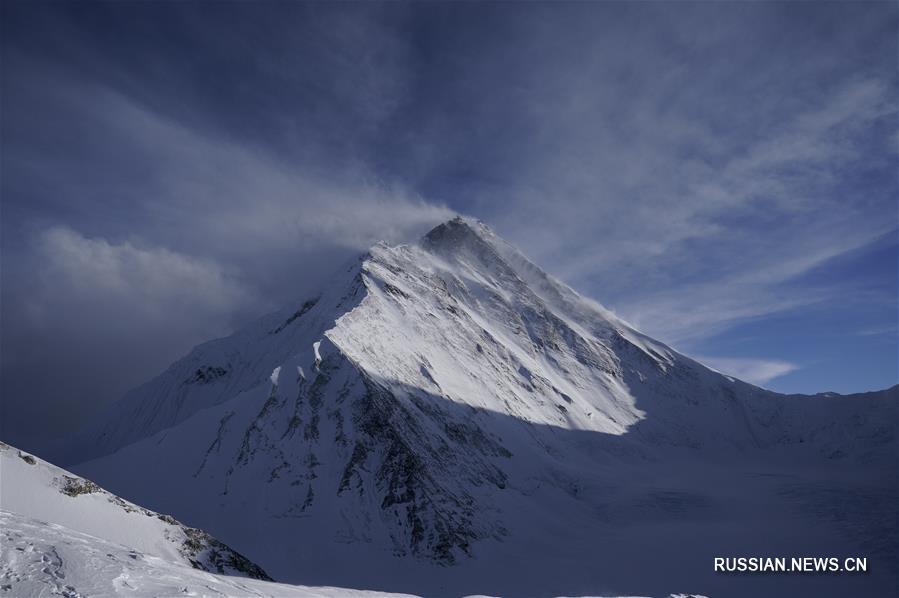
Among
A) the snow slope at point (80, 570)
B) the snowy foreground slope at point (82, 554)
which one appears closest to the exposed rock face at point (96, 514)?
the snowy foreground slope at point (82, 554)

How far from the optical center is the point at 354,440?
262ft

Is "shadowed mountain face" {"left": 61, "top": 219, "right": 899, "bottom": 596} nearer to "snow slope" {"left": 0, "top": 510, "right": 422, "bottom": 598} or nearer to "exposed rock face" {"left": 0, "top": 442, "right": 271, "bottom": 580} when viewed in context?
"exposed rock face" {"left": 0, "top": 442, "right": 271, "bottom": 580}

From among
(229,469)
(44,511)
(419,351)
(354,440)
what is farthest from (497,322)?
(44,511)

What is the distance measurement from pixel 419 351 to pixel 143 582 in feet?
316

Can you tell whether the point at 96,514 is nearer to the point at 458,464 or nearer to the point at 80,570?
the point at 80,570

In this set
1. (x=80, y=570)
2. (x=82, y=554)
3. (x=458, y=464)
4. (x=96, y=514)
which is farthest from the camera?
(x=458, y=464)

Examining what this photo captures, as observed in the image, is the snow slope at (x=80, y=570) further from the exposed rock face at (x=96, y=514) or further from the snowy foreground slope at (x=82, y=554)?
the exposed rock face at (x=96, y=514)

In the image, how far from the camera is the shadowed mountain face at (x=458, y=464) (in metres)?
64.1

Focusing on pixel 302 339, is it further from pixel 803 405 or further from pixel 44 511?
pixel 803 405

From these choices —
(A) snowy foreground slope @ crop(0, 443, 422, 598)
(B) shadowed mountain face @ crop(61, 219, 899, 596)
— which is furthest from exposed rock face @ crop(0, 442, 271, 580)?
(B) shadowed mountain face @ crop(61, 219, 899, 596)

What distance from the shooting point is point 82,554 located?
44.6ft

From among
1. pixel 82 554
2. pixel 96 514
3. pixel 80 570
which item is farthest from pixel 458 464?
pixel 80 570

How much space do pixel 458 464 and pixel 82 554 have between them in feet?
238

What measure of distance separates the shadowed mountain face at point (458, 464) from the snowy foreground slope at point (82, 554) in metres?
37.4
